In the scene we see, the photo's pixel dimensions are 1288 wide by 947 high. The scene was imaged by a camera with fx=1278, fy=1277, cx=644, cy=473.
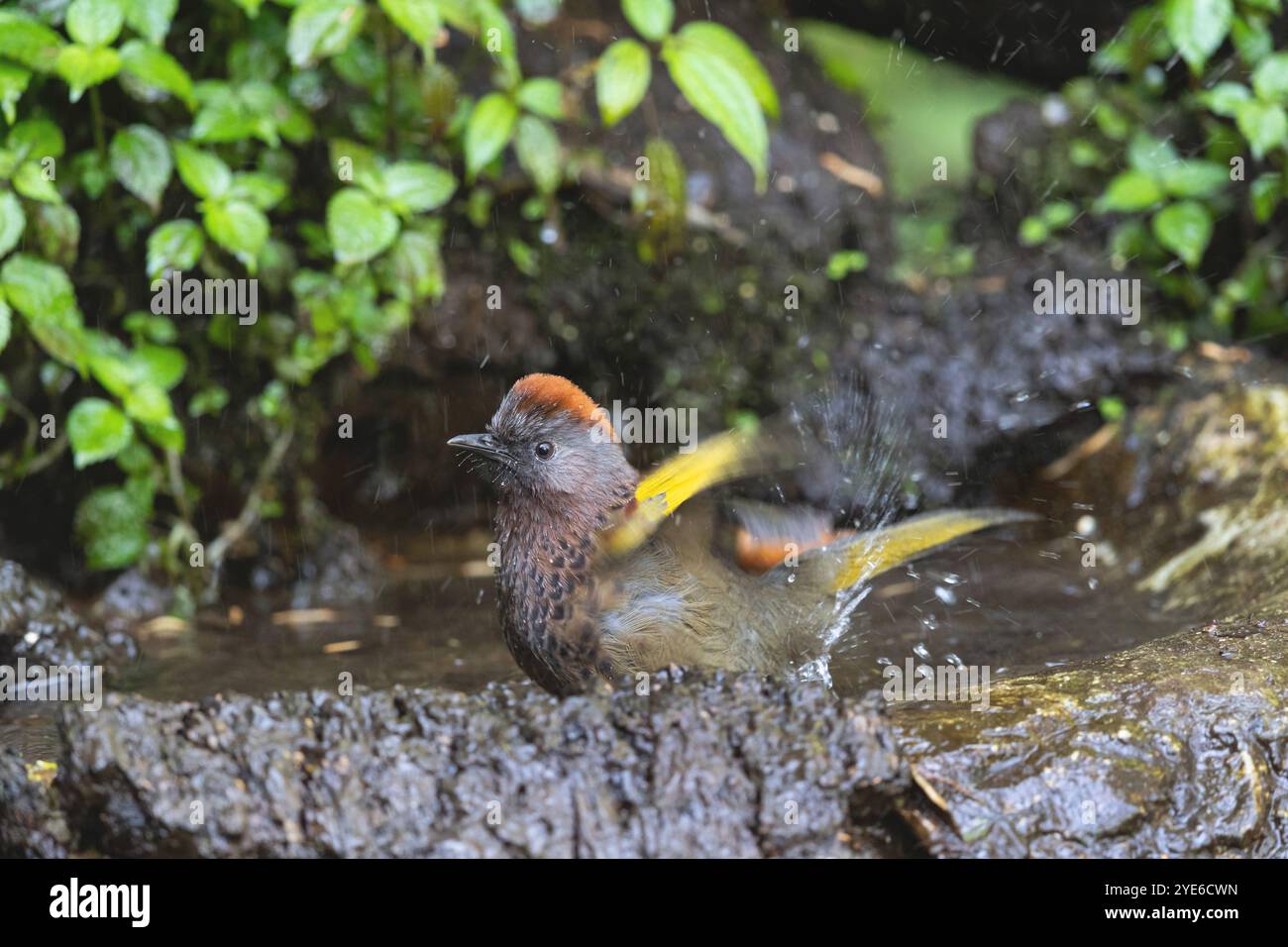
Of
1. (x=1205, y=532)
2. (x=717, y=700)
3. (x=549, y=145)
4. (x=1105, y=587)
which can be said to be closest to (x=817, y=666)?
(x=717, y=700)

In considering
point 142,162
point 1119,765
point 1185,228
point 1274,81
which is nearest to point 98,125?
point 142,162

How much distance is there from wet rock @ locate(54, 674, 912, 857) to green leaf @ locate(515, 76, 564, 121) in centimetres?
333

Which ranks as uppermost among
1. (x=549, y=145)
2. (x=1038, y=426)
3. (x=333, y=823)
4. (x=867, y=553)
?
(x=549, y=145)

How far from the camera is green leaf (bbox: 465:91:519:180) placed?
541 centimetres

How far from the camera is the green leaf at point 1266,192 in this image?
20.6 ft

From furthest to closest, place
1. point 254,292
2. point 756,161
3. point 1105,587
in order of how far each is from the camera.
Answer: point 254,292, point 1105,587, point 756,161

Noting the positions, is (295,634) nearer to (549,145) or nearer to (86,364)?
(86,364)

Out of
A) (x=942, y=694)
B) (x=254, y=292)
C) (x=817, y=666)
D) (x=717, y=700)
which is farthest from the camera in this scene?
(x=254, y=292)

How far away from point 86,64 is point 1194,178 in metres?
5.13

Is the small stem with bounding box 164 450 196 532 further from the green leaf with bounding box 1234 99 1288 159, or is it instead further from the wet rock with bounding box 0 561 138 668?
the green leaf with bounding box 1234 99 1288 159

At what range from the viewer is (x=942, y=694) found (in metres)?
3.71

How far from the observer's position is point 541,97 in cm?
563

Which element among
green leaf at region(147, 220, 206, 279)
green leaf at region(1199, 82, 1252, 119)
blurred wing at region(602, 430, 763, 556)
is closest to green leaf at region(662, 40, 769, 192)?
blurred wing at region(602, 430, 763, 556)

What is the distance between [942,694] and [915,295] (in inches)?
136
